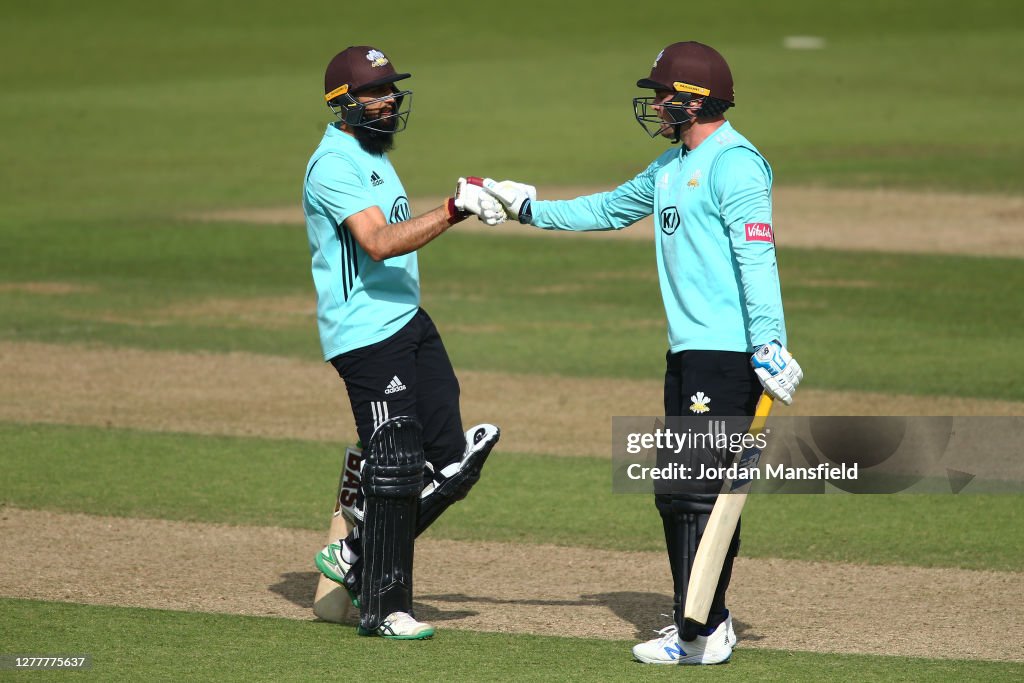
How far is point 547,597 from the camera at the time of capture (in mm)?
7070

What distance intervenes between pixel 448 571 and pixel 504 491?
1.47 m

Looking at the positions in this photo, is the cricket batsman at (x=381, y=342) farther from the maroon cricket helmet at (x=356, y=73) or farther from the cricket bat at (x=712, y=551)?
the cricket bat at (x=712, y=551)

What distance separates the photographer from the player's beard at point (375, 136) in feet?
21.4

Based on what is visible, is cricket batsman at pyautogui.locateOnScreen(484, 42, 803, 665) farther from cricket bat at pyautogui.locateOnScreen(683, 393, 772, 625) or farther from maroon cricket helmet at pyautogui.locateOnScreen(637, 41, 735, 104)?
cricket bat at pyautogui.locateOnScreen(683, 393, 772, 625)

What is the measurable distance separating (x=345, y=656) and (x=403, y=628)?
34 cm

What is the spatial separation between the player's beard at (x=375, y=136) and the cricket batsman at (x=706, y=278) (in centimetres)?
108

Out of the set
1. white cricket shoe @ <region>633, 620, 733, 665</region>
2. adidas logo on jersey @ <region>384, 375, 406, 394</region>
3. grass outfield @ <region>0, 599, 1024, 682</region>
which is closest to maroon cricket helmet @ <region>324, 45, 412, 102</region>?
adidas logo on jersey @ <region>384, 375, 406, 394</region>

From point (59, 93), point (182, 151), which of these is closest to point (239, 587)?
point (182, 151)

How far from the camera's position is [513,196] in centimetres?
657

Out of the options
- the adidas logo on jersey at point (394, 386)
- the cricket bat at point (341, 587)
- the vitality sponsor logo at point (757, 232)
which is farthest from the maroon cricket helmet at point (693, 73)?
the cricket bat at point (341, 587)

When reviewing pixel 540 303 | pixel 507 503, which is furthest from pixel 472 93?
pixel 507 503

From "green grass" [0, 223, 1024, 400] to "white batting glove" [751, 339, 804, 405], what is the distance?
228 inches

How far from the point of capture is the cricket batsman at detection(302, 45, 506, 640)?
6.29 m

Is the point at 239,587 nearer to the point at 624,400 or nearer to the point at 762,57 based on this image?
the point at 624,400
